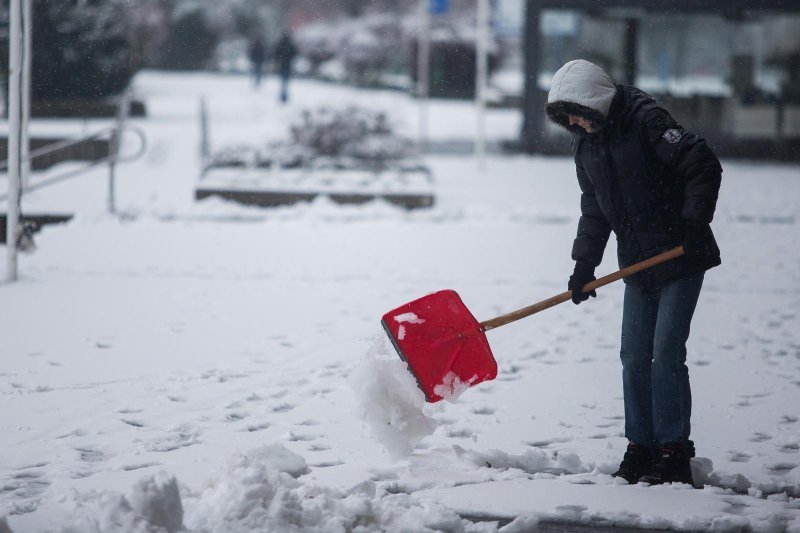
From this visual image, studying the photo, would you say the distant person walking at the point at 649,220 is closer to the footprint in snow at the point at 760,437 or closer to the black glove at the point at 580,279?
the black glove at the point at 580,279

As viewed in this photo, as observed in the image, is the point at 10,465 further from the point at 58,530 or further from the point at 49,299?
the point at 49,299

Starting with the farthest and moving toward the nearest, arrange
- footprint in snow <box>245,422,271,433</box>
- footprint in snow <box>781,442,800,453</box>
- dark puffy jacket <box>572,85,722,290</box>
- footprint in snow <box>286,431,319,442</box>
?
footprint in snow <box>245,422,271,433</box> → footprint in snow <box>286,431,319,442</box> → footprint in snow <box>781,442,800,453</box> → dark puffy jacket <box>572,85,722,290</box>

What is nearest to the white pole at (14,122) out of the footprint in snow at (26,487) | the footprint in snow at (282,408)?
the footprint in snow at (282,408)

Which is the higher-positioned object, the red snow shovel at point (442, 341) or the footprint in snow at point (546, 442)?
the red snow shovel at point (442, 341)

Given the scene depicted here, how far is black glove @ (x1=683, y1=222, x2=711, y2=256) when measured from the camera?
3.76 meters

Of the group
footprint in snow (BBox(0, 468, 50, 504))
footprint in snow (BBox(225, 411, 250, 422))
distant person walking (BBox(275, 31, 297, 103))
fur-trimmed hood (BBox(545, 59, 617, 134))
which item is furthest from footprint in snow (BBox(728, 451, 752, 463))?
distant person walking (BBox(275, 31, 297, 103))

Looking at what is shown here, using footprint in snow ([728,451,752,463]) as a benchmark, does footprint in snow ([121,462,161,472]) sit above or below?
below

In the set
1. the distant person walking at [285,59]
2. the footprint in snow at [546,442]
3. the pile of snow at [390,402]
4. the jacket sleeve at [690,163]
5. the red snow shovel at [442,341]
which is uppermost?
the distant person walking at [285,59]

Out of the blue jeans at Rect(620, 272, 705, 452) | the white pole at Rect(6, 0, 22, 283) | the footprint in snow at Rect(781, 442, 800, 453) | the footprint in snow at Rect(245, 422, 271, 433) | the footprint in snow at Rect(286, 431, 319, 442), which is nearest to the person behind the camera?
the blue jeans at Rect(620, 272, 705, 452)

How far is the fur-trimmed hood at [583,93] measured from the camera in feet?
12.4

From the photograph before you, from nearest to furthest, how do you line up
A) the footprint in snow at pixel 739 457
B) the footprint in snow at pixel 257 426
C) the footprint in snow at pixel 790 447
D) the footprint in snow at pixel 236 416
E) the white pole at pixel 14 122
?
the footprint in snow at pixel 739 457, the footprint in snow at pixel 790 447, the footprint in snow at pixel 257 426, the footprint in snow at pixel 236 416, the white pole at pixel 14 122

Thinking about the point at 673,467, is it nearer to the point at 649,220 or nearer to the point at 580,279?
the point at 580,279

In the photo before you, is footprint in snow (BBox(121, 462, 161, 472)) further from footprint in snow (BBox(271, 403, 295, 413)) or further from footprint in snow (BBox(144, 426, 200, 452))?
footprint in snow (BBox(271, 403, 295, 413))

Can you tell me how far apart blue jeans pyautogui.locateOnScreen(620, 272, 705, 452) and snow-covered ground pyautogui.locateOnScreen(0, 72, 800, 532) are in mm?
223
